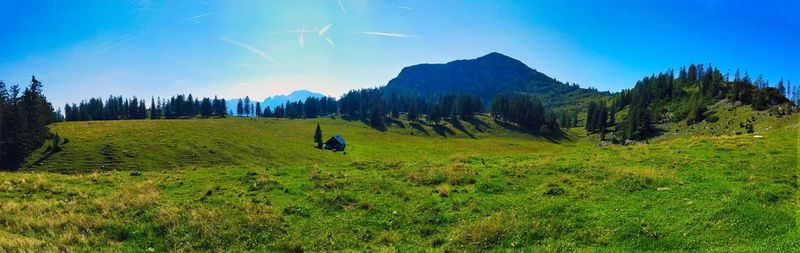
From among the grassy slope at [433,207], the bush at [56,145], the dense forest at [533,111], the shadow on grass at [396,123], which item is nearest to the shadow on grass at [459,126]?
the dense forest at [533,111]

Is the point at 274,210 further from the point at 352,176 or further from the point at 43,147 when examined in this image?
the point at 43,147

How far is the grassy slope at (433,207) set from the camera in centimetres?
1243

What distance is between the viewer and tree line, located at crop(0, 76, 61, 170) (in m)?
72.6

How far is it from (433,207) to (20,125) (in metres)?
96.9

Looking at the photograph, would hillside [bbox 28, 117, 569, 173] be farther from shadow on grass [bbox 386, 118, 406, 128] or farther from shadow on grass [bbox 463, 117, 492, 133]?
shadow on grass [bbox 386, 118, 406, 128]

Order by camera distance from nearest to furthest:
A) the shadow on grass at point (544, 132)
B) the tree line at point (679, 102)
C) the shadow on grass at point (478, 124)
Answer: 1. the tree line at point (679, 102)
2. the shadow on grass at point (544, 132)
3. the shadow on grass at point (478, 124)

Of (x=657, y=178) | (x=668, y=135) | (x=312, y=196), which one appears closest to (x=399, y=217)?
(x=312, y=196)

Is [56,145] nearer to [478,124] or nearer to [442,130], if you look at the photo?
[442,130]

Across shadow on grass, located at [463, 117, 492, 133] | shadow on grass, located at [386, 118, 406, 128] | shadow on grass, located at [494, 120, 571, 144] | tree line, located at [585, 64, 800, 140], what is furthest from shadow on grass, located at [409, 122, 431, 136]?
tree line, located at [585, 64, 800, 140]

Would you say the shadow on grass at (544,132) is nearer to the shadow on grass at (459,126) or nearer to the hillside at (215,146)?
the hillside at (215,146)

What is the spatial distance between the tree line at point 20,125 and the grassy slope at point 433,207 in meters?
72.4

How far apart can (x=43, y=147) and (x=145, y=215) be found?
302 ft

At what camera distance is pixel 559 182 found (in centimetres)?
1894

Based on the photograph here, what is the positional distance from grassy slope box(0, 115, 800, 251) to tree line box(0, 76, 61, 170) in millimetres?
72440
